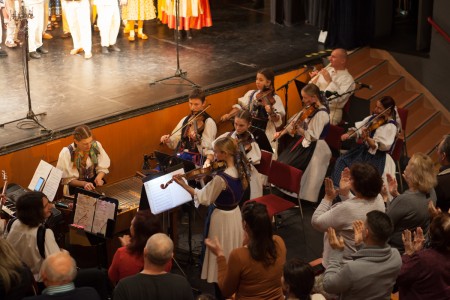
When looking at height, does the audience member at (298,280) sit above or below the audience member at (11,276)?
above

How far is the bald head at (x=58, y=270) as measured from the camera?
4578mm

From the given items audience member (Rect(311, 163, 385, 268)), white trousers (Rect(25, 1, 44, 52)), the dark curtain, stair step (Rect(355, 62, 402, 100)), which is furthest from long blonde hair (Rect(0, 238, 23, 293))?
the dark curtain

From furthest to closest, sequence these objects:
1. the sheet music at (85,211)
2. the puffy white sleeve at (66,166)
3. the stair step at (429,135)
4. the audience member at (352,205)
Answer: the stair step at (429,135)
the puffy white sleeve at (66,166)
the sheet music at (85,211)
the audience member at (352,205)

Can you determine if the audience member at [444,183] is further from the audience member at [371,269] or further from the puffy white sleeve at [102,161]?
the puffy white sleeve at [102,161]

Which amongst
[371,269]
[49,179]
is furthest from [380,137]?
[371,269]

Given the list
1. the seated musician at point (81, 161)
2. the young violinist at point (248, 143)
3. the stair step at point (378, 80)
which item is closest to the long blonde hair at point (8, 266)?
the seated musician at point (81, 161)

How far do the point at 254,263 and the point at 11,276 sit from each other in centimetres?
147

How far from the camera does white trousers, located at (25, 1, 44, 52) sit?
10.4m

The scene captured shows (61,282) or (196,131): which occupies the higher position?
(61,282)

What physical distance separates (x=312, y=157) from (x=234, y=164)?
233cm

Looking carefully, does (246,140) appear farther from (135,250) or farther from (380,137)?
(135,250)

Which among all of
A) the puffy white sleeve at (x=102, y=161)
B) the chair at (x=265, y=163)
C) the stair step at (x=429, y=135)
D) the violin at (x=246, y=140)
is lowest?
the stair step at (x=429, y=135)

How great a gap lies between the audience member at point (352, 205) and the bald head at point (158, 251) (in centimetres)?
135

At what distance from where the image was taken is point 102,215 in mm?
6402
